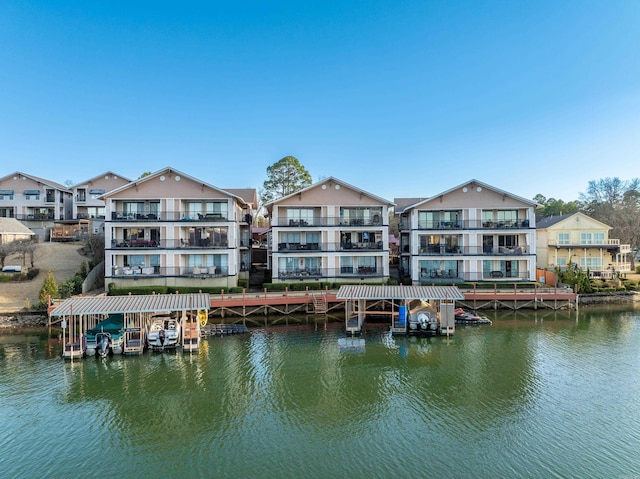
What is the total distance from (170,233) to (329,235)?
50.5 feet

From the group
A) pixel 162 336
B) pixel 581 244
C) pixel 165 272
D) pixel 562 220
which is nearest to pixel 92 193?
pixel 165 272

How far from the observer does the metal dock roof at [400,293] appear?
86.0ft

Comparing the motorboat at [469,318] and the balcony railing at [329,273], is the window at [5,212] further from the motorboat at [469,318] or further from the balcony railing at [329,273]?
the motorboat at [469,318]

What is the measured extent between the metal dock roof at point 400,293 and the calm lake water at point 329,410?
3196mm

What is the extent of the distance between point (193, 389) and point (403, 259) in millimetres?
31087

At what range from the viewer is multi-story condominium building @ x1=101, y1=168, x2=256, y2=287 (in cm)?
3409

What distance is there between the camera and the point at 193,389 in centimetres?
1745

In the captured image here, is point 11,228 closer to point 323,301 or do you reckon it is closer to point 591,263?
point 323,301

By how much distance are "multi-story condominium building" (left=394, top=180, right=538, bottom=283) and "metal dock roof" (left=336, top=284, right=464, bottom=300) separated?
10.2 meters

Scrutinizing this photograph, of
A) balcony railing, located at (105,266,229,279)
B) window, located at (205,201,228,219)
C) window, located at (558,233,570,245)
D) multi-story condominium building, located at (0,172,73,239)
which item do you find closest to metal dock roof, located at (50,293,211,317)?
balcony railing, located at (105,266,229,279)

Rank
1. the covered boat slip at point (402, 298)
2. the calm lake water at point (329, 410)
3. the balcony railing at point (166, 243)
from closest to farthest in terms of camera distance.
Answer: the calm lake water at point (329, 410)
the covered boat slip at point (402, 298)
the balcony railing at point (166, 243)

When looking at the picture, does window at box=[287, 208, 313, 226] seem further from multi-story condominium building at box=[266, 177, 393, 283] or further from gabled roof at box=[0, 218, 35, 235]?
gabled roof at box=[0, 218, 35, 235]

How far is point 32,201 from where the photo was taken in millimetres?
51312

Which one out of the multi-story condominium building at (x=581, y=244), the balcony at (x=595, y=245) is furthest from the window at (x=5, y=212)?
the balcony at (x=595, y=245)
